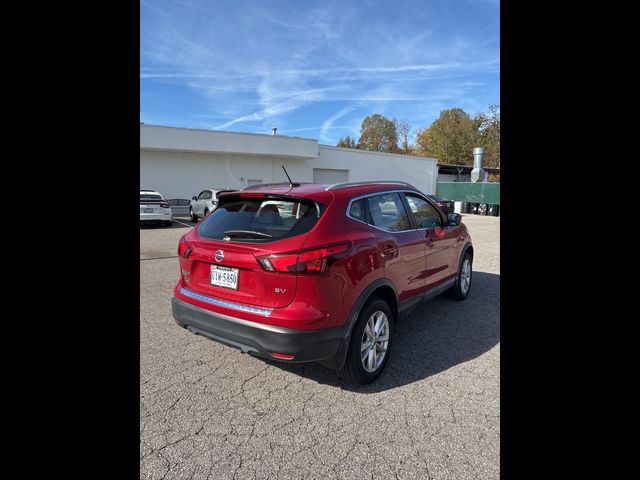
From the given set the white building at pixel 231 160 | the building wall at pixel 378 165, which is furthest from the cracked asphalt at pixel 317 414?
the building wall at pixel 378 165

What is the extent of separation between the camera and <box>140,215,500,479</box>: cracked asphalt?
214cm

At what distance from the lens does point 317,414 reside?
263 centimetres

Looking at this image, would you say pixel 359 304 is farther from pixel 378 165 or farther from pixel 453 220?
pixel 378 165

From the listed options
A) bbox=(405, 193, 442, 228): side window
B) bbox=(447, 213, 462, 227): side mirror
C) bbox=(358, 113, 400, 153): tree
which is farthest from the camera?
bbox=(358, 113, 400, 153): tree

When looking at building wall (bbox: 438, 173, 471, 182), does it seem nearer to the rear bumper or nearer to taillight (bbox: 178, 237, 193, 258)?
taillight (bbox: 178, 237, 193, 258)

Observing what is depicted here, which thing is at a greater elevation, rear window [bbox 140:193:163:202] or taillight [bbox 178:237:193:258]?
rear window [bbox 140:193:163:202]

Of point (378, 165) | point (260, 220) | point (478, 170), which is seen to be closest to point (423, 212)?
point (260, 220)

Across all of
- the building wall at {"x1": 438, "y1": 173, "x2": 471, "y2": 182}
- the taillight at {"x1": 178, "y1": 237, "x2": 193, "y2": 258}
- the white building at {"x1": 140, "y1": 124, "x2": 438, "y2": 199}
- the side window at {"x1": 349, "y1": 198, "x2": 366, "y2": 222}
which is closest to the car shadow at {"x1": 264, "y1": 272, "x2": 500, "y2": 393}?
the taillight at {"x1": 178, "y1": 237, "x2": 193, "y2": 258}

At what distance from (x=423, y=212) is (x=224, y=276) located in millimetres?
2576

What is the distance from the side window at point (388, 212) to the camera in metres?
3.33

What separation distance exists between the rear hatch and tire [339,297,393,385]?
0.65 metres
